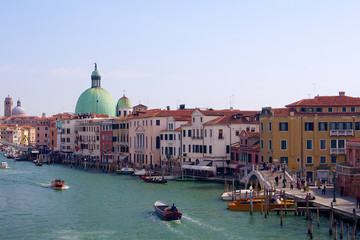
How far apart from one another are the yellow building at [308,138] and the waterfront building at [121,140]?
3402cm

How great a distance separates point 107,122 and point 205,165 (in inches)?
1342

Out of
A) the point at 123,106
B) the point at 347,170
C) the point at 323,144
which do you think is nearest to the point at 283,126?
the point at 323,144

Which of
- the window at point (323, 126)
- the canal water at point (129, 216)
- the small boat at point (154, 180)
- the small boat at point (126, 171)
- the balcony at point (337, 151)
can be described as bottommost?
the canal water at point (129, 216)

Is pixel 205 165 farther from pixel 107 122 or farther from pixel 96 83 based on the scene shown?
pixel 96 83

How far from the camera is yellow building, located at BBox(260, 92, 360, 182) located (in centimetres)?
5291

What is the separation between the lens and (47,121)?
132 m

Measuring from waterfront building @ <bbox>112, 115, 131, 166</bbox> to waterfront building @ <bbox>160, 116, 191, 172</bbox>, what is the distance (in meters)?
11.1

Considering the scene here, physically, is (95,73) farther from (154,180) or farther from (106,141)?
(154,180)

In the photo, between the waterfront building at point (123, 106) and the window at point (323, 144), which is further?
the waterfront building at point (123, 106)

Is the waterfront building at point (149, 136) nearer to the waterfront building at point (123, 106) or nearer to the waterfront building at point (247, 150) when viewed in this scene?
the waterfront building at point (247, 150)

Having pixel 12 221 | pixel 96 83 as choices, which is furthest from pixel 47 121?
pixel 12 221

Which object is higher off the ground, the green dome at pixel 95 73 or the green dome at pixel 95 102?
the green dome at pixel 95 73

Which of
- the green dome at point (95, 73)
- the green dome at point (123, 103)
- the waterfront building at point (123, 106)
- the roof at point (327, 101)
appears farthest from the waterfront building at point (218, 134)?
the green dome at point (95, 73)

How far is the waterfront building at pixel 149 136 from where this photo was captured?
7450 cm
